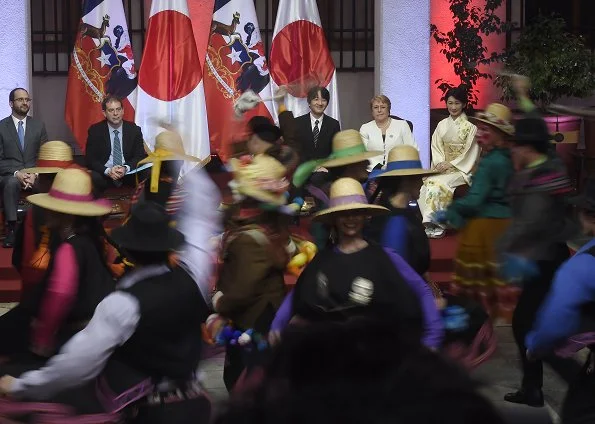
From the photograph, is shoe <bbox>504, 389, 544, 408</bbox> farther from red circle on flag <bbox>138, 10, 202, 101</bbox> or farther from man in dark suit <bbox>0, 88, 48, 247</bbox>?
red circle on flag <bbox>138, 10, 202, 101</bbox>

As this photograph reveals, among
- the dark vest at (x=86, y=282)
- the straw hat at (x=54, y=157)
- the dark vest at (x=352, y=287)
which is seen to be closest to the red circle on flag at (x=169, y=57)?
the straw hat at (x=54, y=157)

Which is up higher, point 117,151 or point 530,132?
point 530,132

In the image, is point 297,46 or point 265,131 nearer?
point 265,131

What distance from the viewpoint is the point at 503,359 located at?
8.36 meters

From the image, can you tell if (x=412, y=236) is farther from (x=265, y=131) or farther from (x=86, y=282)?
(x=86, y=282)

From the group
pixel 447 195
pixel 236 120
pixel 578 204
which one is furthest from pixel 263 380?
pixel 447 195

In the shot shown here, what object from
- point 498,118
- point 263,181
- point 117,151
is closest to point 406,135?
point 117,151

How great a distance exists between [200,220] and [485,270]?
1745 mm

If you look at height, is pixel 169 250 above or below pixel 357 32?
below

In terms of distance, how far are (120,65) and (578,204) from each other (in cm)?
909

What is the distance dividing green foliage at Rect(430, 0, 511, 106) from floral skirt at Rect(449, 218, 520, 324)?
6.70 meters

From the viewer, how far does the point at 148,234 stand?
4656 millimetres

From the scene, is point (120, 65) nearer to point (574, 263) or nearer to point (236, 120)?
point (236, 120)

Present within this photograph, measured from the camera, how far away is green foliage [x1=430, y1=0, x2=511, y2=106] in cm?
1388
